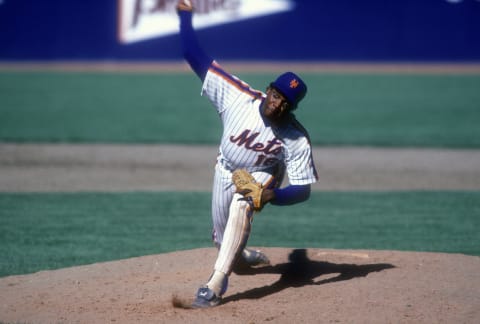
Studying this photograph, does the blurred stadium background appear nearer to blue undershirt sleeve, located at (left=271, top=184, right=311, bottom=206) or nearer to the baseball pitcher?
the baseball pitcher

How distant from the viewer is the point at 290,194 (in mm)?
4797

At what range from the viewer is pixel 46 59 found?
21953mm

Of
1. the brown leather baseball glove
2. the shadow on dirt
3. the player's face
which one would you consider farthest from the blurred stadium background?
the player's face

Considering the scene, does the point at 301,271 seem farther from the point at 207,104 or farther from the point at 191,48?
the point at 207,104

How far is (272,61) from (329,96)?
387 centimetres

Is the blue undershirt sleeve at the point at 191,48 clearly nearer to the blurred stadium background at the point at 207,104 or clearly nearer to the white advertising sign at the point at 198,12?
the blurred stadium background at the point at 207,104

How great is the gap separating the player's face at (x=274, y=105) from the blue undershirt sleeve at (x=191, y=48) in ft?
1.63

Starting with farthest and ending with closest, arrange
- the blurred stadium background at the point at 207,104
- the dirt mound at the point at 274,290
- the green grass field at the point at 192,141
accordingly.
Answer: the blurred stadium background at the point at 207,104 → the green grass field at the point at 192,141 → the dirt mound at the point at 274,290

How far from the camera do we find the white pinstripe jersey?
16.0 feet

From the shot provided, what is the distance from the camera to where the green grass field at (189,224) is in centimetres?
651

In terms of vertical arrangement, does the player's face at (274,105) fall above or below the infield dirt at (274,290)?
above

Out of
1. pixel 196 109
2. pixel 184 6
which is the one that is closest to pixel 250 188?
pixel 184 6

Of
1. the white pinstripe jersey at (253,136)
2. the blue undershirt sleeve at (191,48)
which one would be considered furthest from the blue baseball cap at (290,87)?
the blue undershirt sleeve at (191,48)

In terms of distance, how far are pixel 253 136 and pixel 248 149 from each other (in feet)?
0.34
